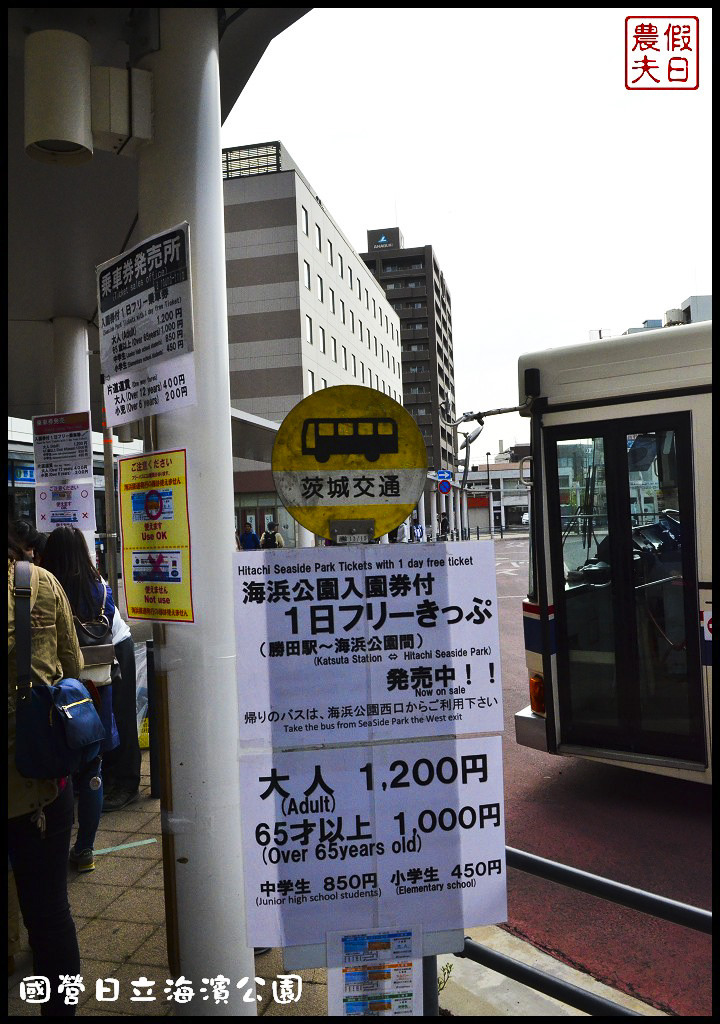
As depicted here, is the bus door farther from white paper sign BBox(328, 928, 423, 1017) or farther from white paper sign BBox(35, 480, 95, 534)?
white paper sign BBox(35, 480, 95, 534)

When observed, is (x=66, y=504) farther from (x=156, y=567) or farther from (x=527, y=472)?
(x=156, y=567)

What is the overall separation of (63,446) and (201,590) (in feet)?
16.8

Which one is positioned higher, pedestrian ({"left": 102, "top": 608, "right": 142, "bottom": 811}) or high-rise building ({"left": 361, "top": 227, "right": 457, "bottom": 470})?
high-rise building ({"left": 361, "top": 227, "right": 457, "bottom": 470})

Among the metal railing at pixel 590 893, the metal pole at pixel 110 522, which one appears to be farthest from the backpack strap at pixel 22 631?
the metal pole at pixel 110 522

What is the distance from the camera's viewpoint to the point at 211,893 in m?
2.75

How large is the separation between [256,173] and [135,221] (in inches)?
1426

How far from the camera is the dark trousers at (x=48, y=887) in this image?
2562mm

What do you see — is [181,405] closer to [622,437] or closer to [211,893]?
[211,893]

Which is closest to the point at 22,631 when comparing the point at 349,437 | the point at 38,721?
the point at 38,721

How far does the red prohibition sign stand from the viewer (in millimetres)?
2867

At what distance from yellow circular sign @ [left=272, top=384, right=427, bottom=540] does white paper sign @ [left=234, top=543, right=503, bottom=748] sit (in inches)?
7.3

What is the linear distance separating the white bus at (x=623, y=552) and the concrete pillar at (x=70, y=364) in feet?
17.5

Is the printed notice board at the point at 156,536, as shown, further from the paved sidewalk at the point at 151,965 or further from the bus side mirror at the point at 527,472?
the bus side mirror at the point at 527,472

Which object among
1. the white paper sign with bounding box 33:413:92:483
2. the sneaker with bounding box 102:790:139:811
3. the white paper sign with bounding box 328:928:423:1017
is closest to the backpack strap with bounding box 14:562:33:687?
the white paper sign with bounding box 328:928:423:1017
